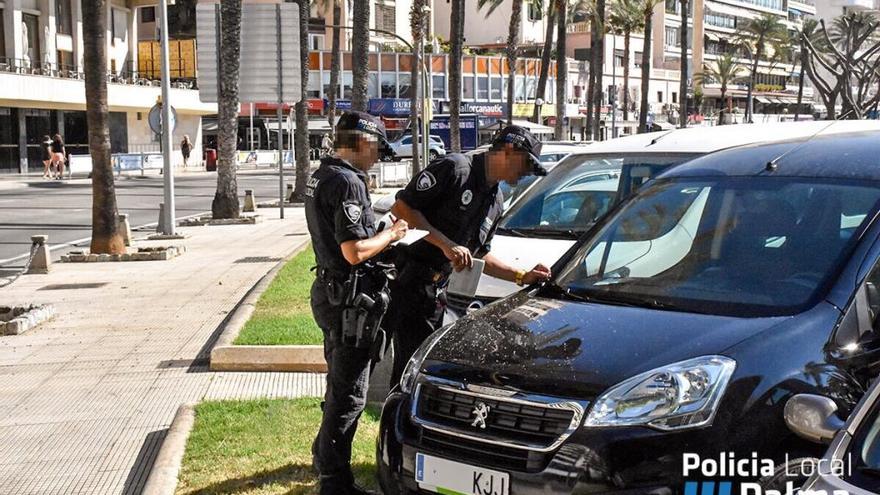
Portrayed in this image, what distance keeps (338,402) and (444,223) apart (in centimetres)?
124

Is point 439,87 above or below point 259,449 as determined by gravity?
above

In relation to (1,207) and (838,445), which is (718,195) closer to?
(838,445)

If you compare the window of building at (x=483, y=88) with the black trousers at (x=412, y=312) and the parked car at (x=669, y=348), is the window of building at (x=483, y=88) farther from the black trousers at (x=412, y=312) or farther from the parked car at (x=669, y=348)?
the parked car at (x=669, y=348)

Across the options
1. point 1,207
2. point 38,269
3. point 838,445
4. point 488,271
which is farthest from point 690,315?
point 1,207

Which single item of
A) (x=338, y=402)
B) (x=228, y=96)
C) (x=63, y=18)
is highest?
(x=63, y=18)

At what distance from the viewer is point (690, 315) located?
13.6 ft

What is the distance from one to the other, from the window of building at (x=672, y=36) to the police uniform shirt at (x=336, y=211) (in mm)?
103331

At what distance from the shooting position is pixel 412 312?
556 cm

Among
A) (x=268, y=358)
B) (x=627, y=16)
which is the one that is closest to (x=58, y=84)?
(x=627, y=16)

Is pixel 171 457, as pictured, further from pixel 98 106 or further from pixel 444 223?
pixel 98 106

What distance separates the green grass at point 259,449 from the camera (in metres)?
5.41

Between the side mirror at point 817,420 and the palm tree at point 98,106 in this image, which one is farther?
the palm tree at point 98,106

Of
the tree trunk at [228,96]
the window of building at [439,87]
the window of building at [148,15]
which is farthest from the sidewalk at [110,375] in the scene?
the window of building at [439,87]

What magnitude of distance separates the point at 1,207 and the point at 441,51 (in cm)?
6124
